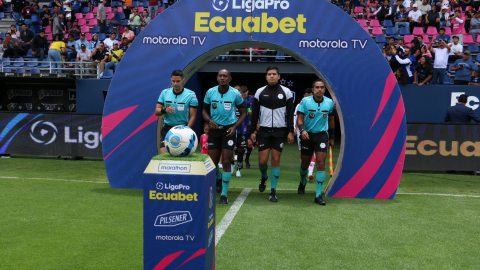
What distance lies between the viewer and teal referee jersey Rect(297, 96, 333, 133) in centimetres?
714

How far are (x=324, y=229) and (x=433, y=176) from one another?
593cm

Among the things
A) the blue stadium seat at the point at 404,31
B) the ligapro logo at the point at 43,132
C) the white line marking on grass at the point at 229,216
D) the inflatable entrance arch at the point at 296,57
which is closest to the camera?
the white line marking on grass at the point at 229,216

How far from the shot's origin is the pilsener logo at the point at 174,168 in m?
3.55

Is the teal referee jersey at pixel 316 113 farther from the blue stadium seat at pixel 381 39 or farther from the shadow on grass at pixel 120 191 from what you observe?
the blue stadium seat at pixel 381 39

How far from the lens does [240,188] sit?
852 centimetres

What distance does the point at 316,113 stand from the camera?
7.14m

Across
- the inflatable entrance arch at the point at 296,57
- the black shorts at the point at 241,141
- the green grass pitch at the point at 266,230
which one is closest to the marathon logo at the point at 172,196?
the green grass pitch at the point at 266,230

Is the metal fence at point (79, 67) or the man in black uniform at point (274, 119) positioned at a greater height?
the metal fence at point (79, 67)

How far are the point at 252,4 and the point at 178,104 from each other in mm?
2248

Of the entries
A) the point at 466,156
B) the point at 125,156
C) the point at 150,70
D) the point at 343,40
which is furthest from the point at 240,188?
the point at 466,156

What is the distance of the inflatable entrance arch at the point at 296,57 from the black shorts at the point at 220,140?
1.32 metres

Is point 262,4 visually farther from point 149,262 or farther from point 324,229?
point 149,262

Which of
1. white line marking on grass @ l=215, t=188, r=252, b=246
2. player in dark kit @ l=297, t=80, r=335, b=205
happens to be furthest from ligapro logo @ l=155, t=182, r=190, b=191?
player in dark kit @ l=297, t=80, r=335, b=205

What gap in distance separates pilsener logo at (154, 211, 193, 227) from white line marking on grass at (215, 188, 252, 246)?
5.12 ft
